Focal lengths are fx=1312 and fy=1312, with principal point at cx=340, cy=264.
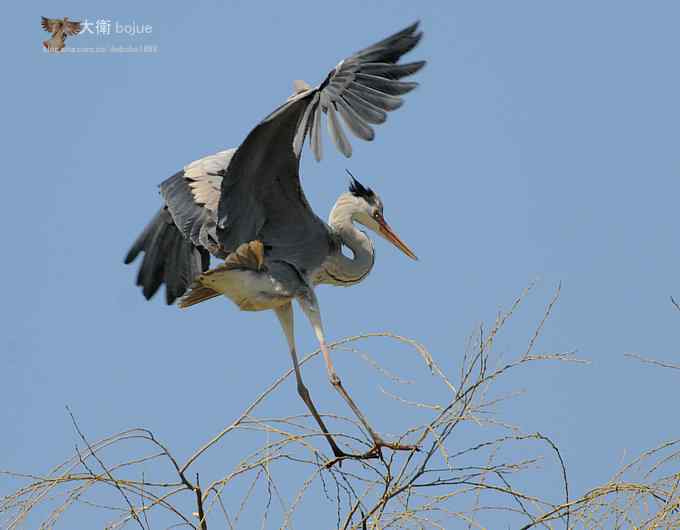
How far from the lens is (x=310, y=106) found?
542 cm

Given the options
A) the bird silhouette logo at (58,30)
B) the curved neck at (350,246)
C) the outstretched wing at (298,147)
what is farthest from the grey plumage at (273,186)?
the bird silhouette logo at (58,30)

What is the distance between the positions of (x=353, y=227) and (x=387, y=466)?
8.74 ft

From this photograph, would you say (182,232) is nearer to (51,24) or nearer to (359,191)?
(359,191)

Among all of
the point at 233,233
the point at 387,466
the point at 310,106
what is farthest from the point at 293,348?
the point at 387,466

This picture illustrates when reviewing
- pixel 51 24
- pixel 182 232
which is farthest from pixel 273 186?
pixel 51 24

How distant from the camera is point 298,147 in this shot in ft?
18.9

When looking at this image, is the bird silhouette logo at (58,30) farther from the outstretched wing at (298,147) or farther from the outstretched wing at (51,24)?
the outstretched wing at (298,147)

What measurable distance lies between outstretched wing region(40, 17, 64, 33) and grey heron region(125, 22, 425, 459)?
4.35 metres

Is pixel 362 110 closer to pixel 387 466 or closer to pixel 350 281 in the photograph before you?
pixel 350 281

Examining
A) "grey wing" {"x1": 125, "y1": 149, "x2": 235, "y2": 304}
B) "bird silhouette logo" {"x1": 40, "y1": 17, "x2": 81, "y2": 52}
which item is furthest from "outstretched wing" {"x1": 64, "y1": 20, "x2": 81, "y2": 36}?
"grey wing" {"x1": 125, "y1": 149, "x2": 235, "y2": 304}

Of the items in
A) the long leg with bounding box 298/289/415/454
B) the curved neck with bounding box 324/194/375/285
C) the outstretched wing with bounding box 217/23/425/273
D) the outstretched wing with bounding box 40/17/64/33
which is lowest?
the long leg with bounding box 298/289/415/454

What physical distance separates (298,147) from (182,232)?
2.42ft

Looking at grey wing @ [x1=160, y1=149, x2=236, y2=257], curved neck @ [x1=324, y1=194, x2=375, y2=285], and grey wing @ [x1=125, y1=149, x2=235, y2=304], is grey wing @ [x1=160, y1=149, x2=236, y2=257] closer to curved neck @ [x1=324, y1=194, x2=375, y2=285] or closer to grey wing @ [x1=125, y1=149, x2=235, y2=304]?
grey wing @ [x1=125, y1=149, x2=235, y2=304]

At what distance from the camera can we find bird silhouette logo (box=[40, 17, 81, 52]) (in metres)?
10.2
